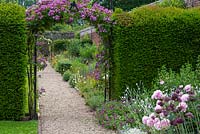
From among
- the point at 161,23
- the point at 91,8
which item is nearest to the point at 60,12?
the point at 91,8

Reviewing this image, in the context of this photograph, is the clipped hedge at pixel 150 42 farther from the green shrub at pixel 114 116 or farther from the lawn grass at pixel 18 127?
the lawn grass at pixel 18 127

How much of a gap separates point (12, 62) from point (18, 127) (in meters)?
1.59

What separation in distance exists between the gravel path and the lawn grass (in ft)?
0.57

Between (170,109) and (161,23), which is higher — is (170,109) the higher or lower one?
the lower one

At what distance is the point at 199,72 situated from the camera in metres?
9.31

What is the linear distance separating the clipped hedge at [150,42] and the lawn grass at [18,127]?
2.47m

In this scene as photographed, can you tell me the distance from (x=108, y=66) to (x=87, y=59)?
13.4 metres

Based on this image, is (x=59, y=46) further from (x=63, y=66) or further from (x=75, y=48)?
(x=63, y=66)

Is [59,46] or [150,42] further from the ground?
[59,46]

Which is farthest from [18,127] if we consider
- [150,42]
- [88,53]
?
[88,53]

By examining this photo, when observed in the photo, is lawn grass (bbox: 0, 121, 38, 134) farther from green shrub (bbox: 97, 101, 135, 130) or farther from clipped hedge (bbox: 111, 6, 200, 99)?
clipped hedge (bbox: 111, 6, 200, 99)

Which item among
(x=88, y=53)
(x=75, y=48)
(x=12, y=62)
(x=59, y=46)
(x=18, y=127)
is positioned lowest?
(x=18, y=127)

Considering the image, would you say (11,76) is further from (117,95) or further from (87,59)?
(87,59)

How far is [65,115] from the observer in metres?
10.5
